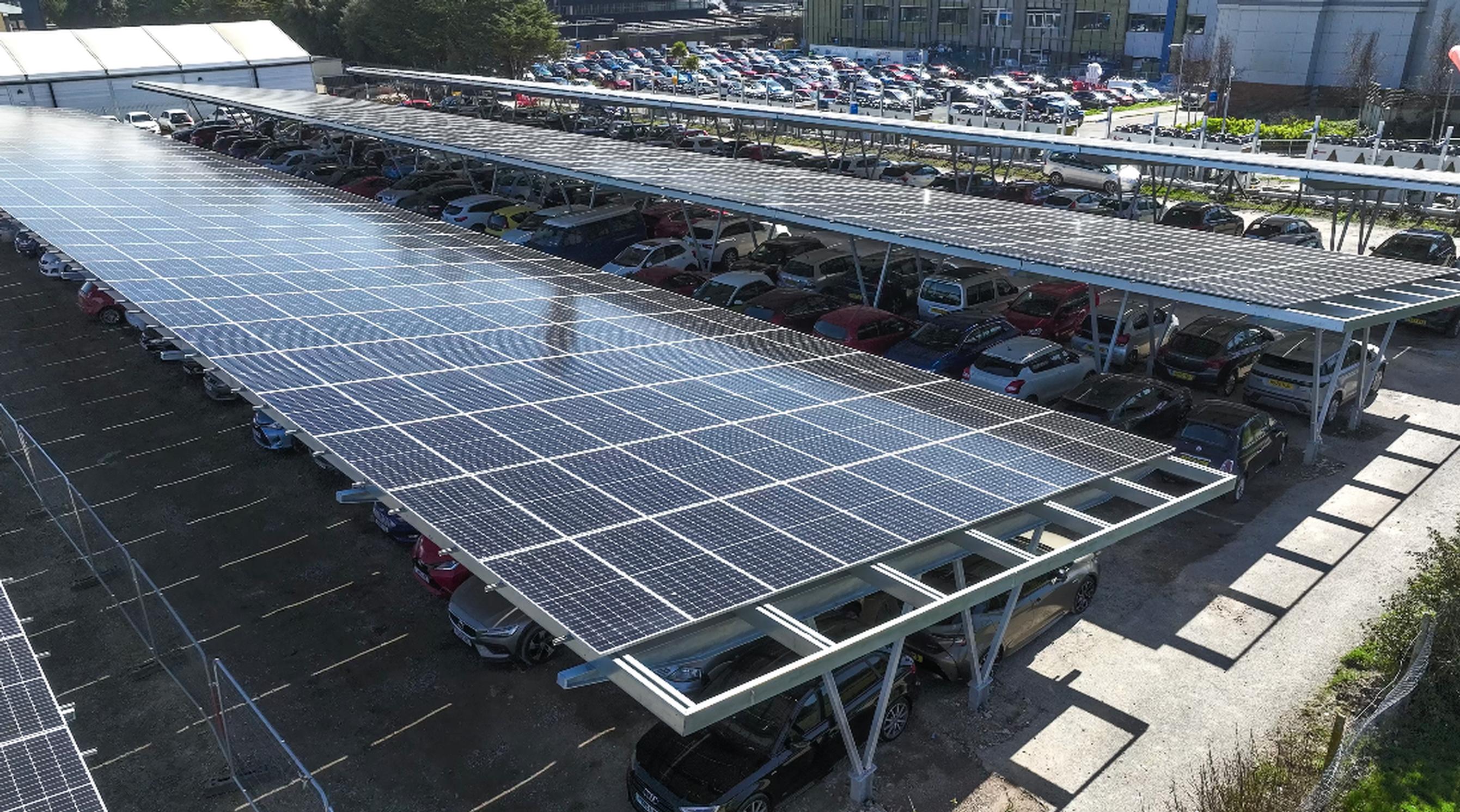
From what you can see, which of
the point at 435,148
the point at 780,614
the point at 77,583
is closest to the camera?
the point at 780,614

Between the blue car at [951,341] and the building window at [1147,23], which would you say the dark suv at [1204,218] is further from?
the building window at [1147,23]

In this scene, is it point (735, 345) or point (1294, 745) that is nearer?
point (1294, 745)

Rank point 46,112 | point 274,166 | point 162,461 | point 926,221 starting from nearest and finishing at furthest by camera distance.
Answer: point 162,461 → point 926,221 → point 274,166 → point 46,112

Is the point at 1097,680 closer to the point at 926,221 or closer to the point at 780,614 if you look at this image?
the point at 780,614

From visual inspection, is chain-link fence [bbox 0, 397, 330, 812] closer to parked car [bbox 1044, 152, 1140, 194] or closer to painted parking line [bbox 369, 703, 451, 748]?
painted parking line [bbox 369, 703, 451, 748]

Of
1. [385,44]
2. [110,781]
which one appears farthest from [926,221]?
[385,44]

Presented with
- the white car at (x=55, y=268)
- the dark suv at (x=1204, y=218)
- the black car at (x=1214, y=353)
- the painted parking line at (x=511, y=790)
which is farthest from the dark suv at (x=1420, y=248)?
the white car at (x=55, y=268)

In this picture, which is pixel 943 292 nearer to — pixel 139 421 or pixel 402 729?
pixel 402 729
